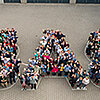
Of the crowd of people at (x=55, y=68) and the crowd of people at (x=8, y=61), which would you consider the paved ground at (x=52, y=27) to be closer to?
the crowd of people at (x=55, y=68)

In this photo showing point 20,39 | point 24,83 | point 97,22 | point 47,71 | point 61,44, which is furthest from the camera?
point 97,22

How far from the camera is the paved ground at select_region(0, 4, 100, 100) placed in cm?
1162

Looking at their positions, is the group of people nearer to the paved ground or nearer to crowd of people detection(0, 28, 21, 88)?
the paved ground

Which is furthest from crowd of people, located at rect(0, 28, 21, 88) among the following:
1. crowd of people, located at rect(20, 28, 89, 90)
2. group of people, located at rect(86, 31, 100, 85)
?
group of people, located at rect(86, 31, 100, 85)

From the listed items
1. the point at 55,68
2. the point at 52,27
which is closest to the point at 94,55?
the point at 55,68

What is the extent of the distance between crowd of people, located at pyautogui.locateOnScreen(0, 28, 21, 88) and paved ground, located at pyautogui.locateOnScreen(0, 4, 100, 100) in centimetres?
77

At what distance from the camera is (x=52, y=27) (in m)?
16.9

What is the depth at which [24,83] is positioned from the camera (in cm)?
1126

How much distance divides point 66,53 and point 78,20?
6411 mm

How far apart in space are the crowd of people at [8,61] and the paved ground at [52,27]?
0.77 m

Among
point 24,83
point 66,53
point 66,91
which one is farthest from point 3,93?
point 66,53

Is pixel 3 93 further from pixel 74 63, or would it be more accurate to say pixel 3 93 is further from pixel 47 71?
pixel 74 63

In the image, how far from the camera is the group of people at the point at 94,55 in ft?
37.8

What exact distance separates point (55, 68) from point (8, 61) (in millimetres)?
2973
